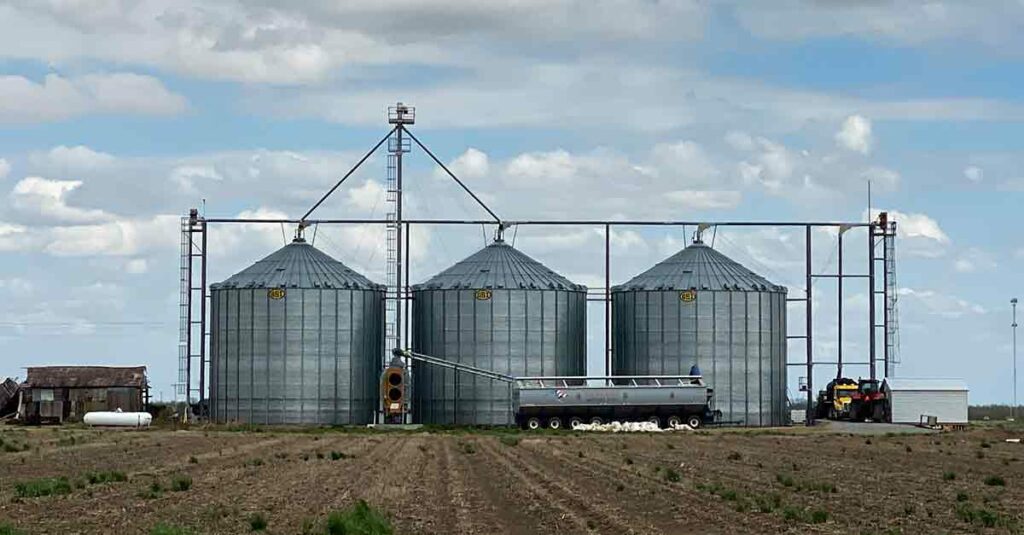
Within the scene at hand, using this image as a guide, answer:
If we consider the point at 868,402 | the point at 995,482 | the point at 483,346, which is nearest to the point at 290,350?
the point at 483,346

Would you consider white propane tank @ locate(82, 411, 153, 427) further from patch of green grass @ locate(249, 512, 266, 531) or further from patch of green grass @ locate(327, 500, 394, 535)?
patch of green grass @ locate(327, 500, 394, 535)

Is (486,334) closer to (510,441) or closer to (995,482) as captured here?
(510,441)

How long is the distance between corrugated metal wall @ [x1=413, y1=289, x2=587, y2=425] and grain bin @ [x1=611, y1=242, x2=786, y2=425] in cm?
506

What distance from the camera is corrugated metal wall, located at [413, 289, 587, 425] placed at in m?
102

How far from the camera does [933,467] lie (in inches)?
2143

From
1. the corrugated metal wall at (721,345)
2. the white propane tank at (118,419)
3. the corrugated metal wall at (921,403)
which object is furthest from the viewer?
the corrugated metal wall at (921,403)

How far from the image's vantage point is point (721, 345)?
341 ft

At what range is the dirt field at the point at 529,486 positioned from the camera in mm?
32438

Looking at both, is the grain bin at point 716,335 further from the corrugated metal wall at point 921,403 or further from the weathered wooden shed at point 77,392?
the weathered wooden shed at point 77,392

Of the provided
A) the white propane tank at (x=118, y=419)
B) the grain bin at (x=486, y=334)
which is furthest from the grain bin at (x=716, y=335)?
the white propane tank at (x=118, y=419)

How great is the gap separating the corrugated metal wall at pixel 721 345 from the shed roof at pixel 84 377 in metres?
33.5

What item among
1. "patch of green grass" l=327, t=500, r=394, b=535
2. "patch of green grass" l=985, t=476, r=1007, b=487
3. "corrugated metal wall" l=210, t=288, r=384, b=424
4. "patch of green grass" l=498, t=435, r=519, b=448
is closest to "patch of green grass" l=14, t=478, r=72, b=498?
"patch of green grass" l=327, t=500, r=394, b=535

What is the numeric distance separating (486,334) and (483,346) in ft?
2.51

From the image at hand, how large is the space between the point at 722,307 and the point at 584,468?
53398 millimetres
